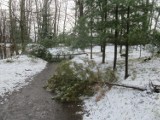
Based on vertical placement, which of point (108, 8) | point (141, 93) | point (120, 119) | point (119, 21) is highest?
point (108, 8)

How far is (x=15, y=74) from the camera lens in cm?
1642

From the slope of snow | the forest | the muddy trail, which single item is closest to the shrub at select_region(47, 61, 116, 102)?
the forest

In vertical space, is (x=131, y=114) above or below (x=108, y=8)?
below

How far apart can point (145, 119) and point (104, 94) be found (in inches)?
144

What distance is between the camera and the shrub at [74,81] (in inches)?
469

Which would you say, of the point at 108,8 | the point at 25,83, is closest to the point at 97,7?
the point at 108,8

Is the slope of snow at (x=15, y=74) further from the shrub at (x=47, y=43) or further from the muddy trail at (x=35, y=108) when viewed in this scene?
the shrub at (x=47, y=43)

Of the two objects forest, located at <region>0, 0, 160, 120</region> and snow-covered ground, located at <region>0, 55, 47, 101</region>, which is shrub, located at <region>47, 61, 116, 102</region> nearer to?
forest, located at <region>0, 0, 160, 120</region>

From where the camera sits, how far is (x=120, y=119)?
8289 millimetres

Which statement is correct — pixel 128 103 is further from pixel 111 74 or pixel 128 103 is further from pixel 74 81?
pixel 74 81

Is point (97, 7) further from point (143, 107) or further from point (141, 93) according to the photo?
point (143, 107)

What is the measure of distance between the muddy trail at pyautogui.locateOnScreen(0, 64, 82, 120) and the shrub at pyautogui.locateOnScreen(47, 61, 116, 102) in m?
0.63

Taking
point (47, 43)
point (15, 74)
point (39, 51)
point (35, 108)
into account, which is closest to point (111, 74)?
point (35, 108)

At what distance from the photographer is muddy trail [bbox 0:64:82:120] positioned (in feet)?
Result: 31.1
